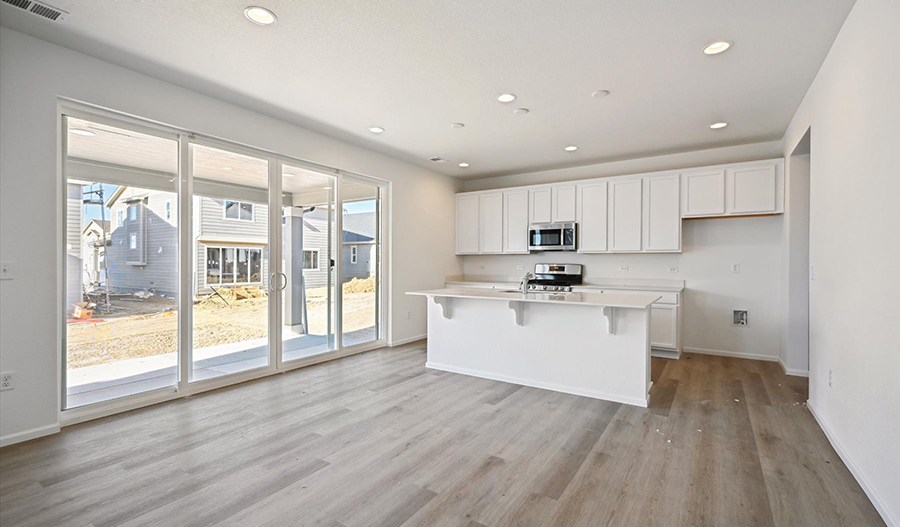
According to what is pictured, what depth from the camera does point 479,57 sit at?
9.63 ft

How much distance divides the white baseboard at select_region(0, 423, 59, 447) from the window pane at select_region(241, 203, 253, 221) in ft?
6.94

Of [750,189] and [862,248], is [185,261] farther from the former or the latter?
[750,189]

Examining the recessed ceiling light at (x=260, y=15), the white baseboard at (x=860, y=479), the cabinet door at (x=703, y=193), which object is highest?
the recessed ceiling light at (x=260, y=15)

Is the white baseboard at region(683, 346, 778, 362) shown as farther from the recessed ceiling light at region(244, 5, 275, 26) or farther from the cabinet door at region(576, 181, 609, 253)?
the recessed ceiling light at region(244, 5, 275, 26)

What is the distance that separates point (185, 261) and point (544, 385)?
339 cm

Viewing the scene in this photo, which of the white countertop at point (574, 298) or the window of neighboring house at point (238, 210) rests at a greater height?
the window of neighboring house at point (238, 210)

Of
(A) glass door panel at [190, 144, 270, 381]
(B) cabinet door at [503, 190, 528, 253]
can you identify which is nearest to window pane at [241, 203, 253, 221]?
(A) glass door panel at [190, 144, 270, 381]

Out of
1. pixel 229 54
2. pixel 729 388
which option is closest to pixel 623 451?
pixel 729 388

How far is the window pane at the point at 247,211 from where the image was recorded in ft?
13.3

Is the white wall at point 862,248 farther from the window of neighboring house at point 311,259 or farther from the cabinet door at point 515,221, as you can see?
the window of neighboring house at point 311,259

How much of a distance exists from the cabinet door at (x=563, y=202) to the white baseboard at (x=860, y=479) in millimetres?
3580

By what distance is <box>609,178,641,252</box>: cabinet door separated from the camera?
5.39m

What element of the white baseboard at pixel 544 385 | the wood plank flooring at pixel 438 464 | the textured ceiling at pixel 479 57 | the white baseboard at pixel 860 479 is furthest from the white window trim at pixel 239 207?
the white baseboard at pixel 860 479

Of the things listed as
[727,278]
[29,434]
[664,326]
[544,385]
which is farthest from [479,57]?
[727,278]
